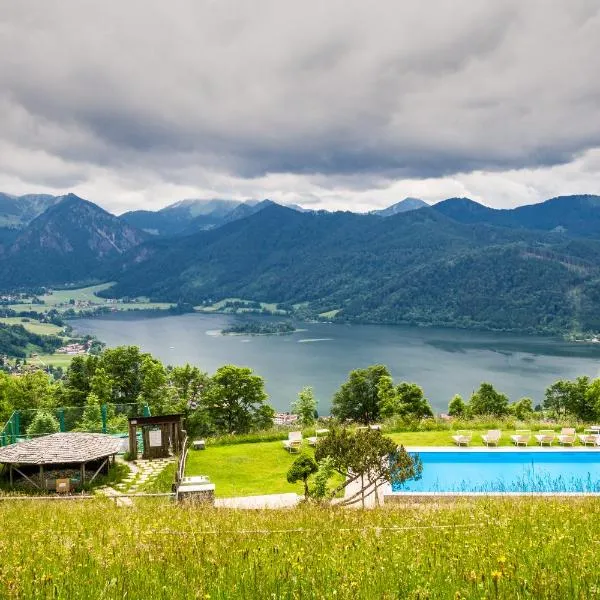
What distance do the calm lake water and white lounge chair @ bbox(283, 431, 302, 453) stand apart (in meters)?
58.5

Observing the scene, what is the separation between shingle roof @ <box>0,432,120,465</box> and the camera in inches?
655

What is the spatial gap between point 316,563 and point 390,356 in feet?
413

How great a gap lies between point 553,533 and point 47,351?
185 m

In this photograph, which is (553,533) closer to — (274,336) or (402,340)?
(402,340)

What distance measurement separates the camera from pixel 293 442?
22.0 metres

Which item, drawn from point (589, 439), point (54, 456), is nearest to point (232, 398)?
point (54, 456)

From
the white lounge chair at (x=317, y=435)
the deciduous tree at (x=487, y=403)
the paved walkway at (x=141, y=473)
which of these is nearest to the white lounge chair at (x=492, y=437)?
the white lounge chair at (x=317, y=435)

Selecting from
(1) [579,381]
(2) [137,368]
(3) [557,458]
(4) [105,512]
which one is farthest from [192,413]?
(1) [579,381]

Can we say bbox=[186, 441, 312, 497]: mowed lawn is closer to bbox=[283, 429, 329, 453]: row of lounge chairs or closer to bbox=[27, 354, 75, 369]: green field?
bbox=[283, 429, 329, 453]: row of lounge chairs

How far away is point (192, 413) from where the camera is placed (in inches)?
1410

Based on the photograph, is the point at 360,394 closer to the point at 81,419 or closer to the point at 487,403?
the point at 487,403

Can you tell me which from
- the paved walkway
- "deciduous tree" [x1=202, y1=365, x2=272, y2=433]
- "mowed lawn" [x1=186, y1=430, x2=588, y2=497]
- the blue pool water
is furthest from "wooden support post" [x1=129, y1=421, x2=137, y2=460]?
"deciduous tree" [x1=202, y1=365, x2=272, y2=433]

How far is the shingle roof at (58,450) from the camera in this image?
54.5ft

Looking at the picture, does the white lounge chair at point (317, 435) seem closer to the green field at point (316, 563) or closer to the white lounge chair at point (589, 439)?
the white lounge chair at point (589, 439)
